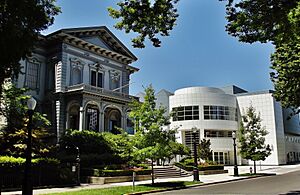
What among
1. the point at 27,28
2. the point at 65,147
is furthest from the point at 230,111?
the point at 27,28

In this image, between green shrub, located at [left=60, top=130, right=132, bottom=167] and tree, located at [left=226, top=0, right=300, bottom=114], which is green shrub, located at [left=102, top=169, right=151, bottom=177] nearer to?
green shrub, located at [left=60, top=130, right=132, bottom=167]

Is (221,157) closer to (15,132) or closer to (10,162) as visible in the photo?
(15,132)

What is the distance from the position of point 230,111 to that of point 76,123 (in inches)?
1238

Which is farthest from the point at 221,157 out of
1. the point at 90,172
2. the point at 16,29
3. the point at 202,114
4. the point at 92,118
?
the point at 16,29

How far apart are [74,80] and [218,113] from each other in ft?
95.5

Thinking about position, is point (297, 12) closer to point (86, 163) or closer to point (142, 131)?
point (142, 131)

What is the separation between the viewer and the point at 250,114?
1336 inches

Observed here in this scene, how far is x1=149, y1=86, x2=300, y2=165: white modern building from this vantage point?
54906 millimetres

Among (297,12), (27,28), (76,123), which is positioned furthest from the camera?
(76,123)

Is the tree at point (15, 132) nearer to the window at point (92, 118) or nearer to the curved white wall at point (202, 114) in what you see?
the window at point (92, 118)

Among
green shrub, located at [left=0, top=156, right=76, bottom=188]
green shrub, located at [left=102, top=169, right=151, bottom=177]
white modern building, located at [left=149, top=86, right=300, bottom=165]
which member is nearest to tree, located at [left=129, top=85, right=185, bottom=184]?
green shrub, located at [left=102, top=169, right=151, bottom=177]

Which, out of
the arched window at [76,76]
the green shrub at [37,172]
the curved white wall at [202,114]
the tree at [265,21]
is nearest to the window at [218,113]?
the curved white wall at [202,114]

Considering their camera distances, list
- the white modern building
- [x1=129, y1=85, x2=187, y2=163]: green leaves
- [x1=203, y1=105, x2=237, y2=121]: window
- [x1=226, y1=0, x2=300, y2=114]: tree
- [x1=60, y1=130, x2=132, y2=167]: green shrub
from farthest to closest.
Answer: [x1=203, y1=105, x2=237, y2=121]: window, the white modern building, [x1=60, y1=130, x2=132, y2=167]: green shrub, [x1=129, y1=85, x2=187, y2=163]: green leaves, [x1=226, y1=0, x2=300, y2=114]: tree

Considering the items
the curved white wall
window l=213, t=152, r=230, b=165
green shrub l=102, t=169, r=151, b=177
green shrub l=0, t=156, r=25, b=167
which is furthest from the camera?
window l=213, t=152, r=230, b=165
